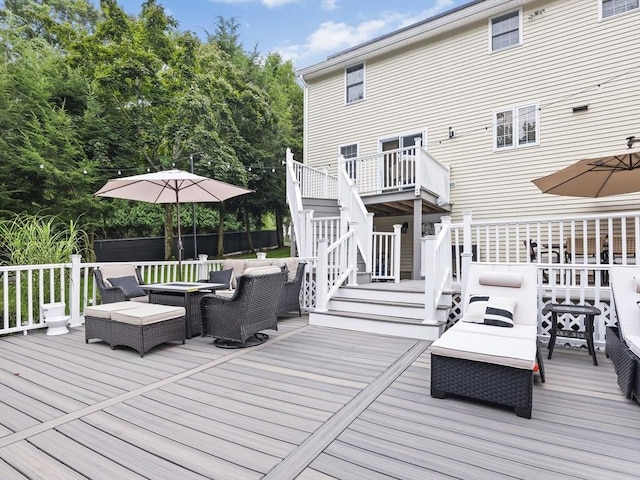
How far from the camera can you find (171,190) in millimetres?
6254

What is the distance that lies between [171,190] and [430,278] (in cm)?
465

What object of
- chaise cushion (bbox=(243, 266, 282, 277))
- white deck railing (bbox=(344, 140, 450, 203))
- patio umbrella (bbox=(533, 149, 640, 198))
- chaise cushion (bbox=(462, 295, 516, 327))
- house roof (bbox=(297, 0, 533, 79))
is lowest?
chaise cushion (bbox=(462, 295, 516, 327))

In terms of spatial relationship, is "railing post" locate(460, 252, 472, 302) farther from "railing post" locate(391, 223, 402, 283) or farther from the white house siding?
the white house siding

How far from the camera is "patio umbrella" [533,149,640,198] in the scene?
4168 millimetres

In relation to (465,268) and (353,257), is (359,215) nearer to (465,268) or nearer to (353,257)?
(353,257)

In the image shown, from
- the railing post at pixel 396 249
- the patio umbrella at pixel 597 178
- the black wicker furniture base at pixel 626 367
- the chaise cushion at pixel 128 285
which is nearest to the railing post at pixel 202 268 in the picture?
the chaise cushion at pixel 128 285

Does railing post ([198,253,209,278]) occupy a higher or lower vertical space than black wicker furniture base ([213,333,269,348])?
higher

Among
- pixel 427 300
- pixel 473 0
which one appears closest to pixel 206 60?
pixel 473 0

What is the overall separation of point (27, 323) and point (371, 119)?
30.5 feet

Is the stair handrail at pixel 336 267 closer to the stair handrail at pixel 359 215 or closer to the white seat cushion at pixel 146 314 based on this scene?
the stair handrail at pixel 359 215

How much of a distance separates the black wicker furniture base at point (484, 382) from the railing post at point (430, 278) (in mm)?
1862

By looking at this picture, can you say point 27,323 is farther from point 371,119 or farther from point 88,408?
point 371,119

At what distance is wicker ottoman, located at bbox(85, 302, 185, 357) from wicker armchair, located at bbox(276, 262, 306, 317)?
182cm

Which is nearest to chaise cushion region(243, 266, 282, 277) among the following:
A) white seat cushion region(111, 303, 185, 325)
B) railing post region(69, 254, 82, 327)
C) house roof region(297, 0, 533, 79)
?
white seat cushion region(111, 303, 185, 325)
